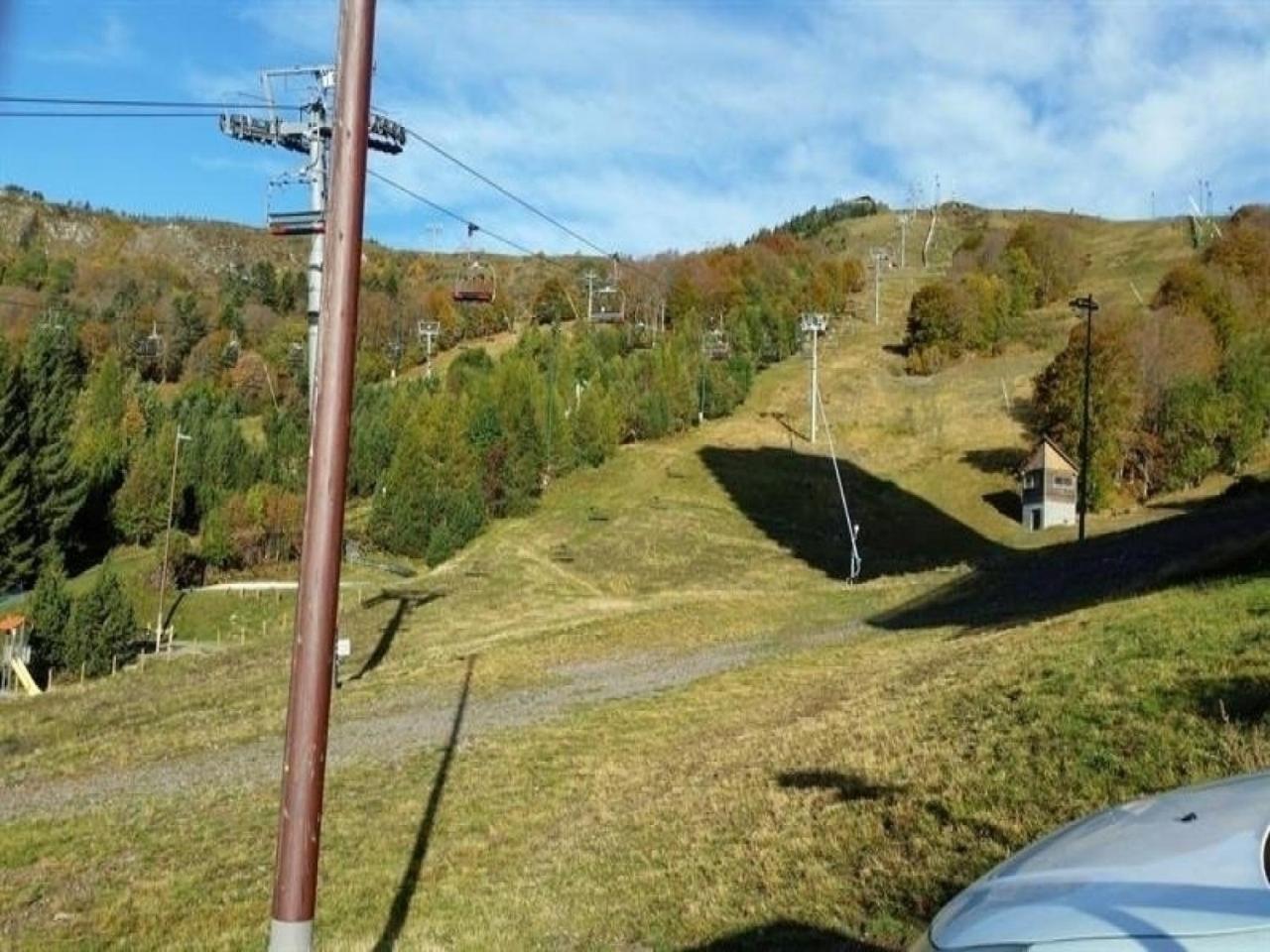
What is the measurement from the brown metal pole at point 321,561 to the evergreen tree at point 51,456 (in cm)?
9061

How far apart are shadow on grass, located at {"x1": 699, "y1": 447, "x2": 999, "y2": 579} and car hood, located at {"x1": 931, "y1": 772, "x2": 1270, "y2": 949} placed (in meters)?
48.0

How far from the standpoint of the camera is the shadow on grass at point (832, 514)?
60541 millimetres

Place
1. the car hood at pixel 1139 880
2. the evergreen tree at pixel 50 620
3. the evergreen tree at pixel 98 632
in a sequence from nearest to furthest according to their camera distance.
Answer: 1. the car hood at pixel 1139 880
2. the evergreen tree at pixel 98 632
3. the evergreen tree at pixel 50 620

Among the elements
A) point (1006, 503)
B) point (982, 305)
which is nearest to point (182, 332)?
point (982, 305)

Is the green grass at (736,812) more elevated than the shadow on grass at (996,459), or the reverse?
the shadow on grass at (996,459)

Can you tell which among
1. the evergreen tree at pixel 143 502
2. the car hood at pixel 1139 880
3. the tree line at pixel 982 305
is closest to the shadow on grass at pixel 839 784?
the car hood at pixel 1139 880

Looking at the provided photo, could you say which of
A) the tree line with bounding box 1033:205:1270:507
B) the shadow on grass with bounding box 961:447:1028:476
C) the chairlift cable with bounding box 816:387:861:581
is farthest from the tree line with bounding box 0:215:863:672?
the tree line with bounding box 1033:205:1270:507

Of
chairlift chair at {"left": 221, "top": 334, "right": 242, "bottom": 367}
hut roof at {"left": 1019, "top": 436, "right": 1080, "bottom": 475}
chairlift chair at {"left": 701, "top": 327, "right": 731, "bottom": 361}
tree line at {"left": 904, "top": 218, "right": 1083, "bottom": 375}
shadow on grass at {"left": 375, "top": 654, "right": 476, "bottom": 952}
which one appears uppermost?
tree line at {"left": 904, "top": 218, "right": 1083, "bottom": 375}

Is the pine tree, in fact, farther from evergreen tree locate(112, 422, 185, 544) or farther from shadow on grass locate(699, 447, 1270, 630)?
shadow on grass locate(699, 447, 1270, 630)

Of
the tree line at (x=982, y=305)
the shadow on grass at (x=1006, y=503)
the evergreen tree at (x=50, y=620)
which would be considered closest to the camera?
the evergreen tree at (x=50, y=620)

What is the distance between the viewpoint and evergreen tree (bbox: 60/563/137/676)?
185 feet

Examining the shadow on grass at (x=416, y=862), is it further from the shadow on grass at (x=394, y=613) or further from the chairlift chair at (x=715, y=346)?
the chairlift chair at (x=715, y=346)

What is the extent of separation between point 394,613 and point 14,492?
179 ft

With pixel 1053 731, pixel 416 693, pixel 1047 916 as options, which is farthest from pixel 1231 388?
pixel 1047 916
